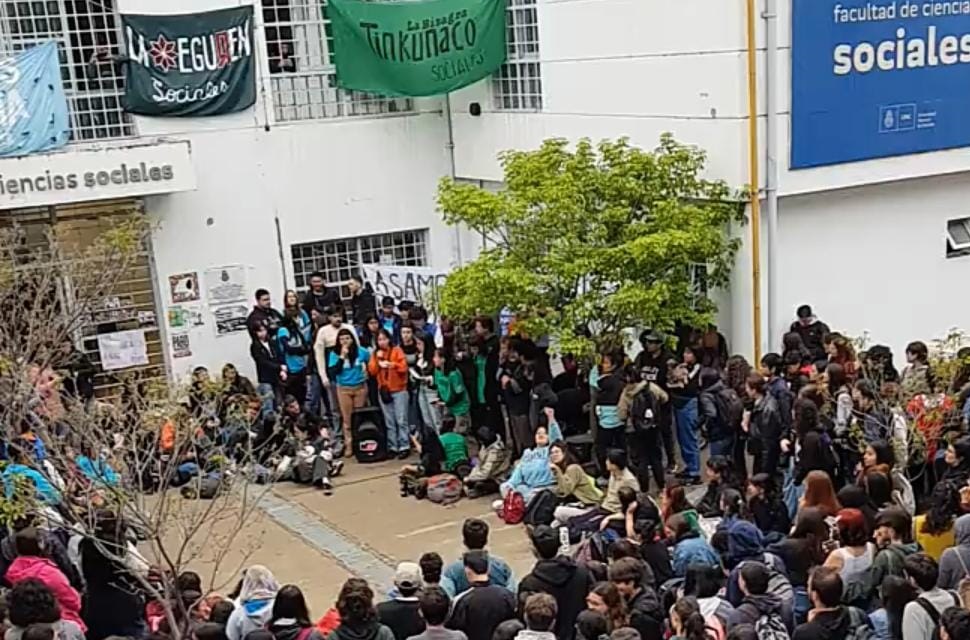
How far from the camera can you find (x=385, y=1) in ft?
54.2

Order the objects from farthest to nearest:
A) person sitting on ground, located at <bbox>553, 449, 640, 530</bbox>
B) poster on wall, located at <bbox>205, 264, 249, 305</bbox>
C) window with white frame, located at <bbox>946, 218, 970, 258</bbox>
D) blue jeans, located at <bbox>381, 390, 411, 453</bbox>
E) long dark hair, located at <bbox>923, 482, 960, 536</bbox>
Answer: poster on wall, located at <bbox>205, 264, 249, 305</bbox>, window with white frame, located at <bbox>946, 218, 970, 258</bbox>, blue jeans, located at <bbox>381, 390, 411, 453</bbox>, person sitting on ground, located at <bbox>553, 449, 640, 530</bbox>, long dark hair, located at <bbox>923, 482, 960, 536</bbox>

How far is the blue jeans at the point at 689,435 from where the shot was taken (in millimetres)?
11850

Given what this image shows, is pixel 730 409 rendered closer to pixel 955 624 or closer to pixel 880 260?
pixel 880 260

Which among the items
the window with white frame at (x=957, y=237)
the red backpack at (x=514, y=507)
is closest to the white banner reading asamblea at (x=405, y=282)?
the red backpack at (x=514, y=507)

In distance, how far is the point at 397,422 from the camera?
13.8 meters

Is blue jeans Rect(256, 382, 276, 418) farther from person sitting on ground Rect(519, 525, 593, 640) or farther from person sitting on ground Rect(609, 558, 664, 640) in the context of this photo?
person sitting on ground Rect(609, 558, 664, 640)

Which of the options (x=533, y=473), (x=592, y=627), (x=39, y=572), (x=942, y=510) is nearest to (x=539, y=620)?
(x=592, y=627)

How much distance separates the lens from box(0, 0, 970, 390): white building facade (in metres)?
13.0

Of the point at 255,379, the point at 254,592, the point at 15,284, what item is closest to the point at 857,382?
the point at 254,592

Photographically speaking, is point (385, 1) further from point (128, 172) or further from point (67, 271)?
point (67, 271)

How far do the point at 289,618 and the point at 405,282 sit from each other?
9.27m

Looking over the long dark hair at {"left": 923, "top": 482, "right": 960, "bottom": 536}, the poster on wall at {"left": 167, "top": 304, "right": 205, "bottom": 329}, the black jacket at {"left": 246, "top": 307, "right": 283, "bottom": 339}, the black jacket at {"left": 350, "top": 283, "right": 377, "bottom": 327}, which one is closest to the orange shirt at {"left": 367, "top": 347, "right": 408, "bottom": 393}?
the black jacket at {"left": 246, "top": 307, "right": 283, "bottom": 339}

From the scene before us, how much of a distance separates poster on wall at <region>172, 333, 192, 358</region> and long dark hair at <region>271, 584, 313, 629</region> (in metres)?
10.00

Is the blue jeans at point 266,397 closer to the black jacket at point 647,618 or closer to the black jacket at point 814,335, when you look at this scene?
the black jacket at point 814,335
